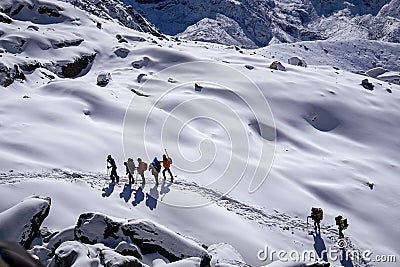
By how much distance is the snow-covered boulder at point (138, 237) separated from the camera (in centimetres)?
1280

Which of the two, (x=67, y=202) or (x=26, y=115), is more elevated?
(x=26, y=115)

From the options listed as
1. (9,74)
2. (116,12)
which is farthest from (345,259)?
(116,12)

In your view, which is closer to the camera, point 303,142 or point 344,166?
point 344,166

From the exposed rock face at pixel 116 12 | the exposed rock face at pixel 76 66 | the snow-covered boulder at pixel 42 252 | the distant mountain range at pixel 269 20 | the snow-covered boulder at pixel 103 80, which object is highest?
the distant mountain range at pixel 269 20

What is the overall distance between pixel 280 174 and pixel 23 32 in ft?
110

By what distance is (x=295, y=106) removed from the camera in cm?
3894

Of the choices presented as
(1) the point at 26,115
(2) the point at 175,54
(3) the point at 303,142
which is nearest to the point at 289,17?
(2) the point at 175,54

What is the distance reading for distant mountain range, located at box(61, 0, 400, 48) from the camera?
5330 inches

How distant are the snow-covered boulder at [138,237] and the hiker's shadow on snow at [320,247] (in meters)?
→ 6.94

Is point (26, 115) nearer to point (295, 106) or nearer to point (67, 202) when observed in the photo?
point (67, 202)

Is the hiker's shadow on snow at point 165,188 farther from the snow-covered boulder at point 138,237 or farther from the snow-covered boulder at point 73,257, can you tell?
the snow-covered boulder at point 73,257

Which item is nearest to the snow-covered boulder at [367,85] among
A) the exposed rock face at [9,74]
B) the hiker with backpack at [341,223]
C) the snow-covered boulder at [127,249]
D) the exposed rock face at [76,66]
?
the exposed rock face at [76,66]

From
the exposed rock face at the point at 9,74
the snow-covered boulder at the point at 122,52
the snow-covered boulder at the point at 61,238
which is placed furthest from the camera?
the snow-covered boulder at the point at 122,52

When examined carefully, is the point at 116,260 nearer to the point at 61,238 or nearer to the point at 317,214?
the point at 61,238
